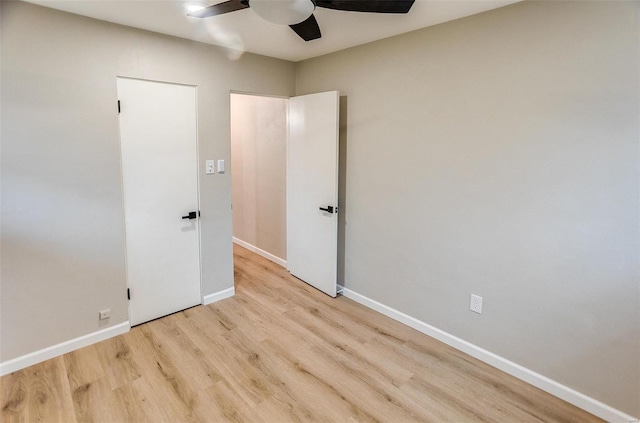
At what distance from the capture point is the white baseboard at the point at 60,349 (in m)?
2.25

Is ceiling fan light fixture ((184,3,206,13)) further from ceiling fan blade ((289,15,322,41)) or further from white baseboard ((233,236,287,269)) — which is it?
white baseboard ((233,236,287,269))

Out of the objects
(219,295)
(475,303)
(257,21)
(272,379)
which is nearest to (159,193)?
(219,295)

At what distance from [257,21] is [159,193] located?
5.11ft

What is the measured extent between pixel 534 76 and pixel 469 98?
401 millimetres

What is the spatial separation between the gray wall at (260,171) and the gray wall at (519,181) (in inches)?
53.9

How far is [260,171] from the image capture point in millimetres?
4484

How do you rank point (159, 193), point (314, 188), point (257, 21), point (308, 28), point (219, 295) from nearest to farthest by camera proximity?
point (308, 28), point (257, 21), point (159, 193), point (219, 295), point (314, 188)

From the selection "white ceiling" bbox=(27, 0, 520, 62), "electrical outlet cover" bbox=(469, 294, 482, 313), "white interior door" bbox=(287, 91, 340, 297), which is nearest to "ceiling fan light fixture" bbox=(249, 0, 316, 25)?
"white ceiling" bbox=(27, 0, 520, 62)

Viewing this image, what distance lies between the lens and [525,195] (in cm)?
213

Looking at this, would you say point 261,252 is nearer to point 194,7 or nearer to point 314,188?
point 314,188

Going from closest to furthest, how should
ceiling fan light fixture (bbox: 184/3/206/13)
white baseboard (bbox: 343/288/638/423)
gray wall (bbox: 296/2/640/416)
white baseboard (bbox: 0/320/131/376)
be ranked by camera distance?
gray wall (bbox: 296/2/640/416), white baseboard (bbox: 343/288/638/423), ceiling fan light fixture (bbox: 184/3/206/13), white baseboard (bbox: 0/320/131/376)

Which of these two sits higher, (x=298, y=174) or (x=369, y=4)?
(x=369, y=4)

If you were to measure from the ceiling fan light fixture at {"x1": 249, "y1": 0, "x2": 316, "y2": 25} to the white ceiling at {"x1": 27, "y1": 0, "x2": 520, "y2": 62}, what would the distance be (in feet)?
1.96

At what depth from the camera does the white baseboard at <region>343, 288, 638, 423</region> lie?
1.95m
